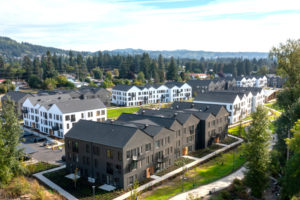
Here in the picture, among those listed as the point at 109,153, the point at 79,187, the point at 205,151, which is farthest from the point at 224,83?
the point at 79,187

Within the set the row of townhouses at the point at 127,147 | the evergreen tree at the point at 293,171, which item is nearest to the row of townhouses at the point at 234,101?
the row of townhouses at the point at 127,147

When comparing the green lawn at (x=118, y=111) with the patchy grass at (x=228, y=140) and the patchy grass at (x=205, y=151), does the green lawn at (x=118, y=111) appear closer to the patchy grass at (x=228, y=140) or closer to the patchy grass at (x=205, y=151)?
the patchy grass at (x=228, y=140)

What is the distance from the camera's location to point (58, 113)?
64.2 m

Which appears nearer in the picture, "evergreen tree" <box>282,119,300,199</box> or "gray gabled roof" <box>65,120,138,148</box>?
"evergreen tree" <box>282,119,300,199</box>

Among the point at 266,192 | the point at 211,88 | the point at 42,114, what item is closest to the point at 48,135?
the point at 42,114

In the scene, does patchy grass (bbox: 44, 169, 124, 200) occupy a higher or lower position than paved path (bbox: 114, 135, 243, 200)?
lower

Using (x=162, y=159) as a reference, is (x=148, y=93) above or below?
above

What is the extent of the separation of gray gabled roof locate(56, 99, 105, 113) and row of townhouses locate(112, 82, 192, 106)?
36.9 meters

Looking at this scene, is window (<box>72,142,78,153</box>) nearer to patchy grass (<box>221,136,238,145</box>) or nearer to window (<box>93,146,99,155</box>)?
window (<box>93,146,99,155</box>)

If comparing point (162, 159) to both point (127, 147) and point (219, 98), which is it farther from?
point (219, 98)

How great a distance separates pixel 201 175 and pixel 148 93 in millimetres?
74161

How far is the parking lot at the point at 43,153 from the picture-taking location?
51050 mm

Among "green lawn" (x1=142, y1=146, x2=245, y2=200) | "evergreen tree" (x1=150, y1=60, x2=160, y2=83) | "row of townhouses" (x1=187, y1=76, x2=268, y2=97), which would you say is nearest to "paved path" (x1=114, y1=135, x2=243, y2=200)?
"green lawn" (x1=142, y1=146, x2=245, y2=200)

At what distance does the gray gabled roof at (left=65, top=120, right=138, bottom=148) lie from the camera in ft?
130
